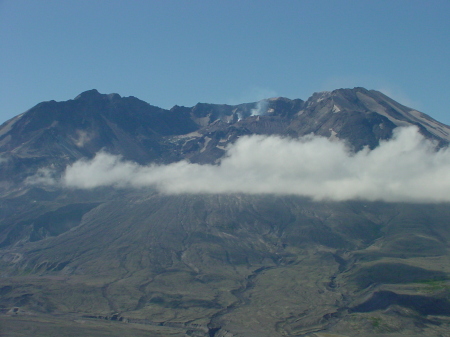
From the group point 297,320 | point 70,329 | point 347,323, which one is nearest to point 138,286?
point 70,329

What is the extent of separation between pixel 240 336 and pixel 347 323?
33.2 meters

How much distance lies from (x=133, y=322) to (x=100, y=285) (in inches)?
1520

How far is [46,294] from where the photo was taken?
182 metres

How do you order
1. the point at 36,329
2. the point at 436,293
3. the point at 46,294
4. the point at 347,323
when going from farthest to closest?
the point at 46,294 < the point at 436,293 < the point at 347,323 < the point at 36,329

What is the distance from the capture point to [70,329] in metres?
143

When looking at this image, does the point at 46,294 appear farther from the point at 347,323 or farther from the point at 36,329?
the point at 347,323

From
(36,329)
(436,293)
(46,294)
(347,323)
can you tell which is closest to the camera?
(36,329)

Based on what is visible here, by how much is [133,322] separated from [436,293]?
94.7 meters

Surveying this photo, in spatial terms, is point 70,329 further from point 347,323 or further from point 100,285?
point 347,323

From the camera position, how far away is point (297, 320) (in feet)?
514

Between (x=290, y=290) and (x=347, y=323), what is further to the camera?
(x=290, y=290)

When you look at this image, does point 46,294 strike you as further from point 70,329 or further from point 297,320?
point 297,320

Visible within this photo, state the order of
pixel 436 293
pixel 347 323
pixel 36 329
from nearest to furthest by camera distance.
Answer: pixel 36 329 → pixel 347 323 → pixel 436 293

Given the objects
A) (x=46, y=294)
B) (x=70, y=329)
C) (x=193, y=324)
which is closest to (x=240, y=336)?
(x=193, y=324)
